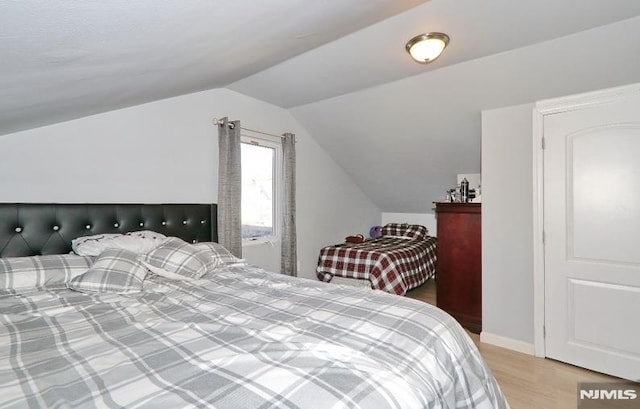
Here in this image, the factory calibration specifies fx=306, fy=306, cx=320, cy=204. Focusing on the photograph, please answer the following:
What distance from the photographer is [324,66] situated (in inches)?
106

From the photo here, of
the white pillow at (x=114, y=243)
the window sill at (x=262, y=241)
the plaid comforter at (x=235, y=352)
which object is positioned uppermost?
the white pillow at (x=114, y=243)

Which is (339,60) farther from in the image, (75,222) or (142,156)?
(75,222)

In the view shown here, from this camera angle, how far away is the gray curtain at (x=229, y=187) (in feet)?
10.0

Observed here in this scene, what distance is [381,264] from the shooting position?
139 inches

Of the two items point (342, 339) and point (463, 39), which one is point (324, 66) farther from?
point (342, 339)

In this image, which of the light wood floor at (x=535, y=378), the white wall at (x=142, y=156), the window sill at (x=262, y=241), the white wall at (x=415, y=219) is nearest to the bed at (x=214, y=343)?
the white wall at (x=142, y=156)

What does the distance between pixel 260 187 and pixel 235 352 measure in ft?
9.33

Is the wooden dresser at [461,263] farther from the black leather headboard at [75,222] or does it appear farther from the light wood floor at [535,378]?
the black leather headboard at [75,222]

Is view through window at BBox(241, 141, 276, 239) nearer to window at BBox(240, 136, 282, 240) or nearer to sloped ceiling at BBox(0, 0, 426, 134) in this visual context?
window at BBox(240, 136, 282, 240)

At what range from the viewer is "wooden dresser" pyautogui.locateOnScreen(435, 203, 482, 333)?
3.04m

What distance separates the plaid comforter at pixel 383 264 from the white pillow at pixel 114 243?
217cm

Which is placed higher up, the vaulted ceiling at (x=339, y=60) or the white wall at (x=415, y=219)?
the vaulted ceiling at (x=339, y=60)

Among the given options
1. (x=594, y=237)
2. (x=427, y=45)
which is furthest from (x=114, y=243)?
(x=594, y=237)

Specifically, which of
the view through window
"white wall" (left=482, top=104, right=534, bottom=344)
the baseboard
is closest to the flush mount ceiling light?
"white wall" (left=482, top=104, right=534, bottom=344)
